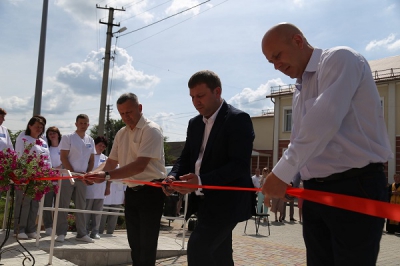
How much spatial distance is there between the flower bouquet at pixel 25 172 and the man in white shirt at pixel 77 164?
8.41 feet

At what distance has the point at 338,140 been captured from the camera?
7.61 ft

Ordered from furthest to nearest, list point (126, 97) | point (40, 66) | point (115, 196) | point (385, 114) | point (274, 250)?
1. point (385, 114)
2. point (40, 66)
3. point (115, 196)
4. point (274, 250)
5. point (126, 97)

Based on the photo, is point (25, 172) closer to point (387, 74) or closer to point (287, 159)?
point (287, 159)

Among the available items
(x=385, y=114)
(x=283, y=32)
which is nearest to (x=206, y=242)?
(x=283, y=32)

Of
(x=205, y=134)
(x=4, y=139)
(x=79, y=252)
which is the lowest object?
(x=79, y=252)

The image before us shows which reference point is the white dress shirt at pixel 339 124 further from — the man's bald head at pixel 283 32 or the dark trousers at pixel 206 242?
the dark trousers at pixel 206 242

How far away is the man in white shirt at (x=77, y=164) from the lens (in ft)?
24.1

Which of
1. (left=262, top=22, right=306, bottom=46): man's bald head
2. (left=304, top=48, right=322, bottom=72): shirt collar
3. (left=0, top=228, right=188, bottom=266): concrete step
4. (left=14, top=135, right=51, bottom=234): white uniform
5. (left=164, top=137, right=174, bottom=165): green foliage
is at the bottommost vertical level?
(left=0, top=228, right=188, bottom=266): concrete step

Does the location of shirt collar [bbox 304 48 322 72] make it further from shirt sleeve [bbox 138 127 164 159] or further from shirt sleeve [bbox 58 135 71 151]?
shirt sleeve [bbox 58 135 71 151]

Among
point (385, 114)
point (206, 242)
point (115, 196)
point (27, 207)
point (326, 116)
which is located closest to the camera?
point (326, 116)

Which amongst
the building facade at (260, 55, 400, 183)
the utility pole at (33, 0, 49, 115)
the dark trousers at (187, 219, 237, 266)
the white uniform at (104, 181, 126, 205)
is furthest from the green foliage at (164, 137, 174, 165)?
the dark trousers at (187, 219, 237, 266)

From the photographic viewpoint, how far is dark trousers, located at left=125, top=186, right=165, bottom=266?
419cm

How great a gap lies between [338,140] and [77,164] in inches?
237

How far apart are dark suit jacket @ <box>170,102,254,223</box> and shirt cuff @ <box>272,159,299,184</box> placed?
1178 mm
